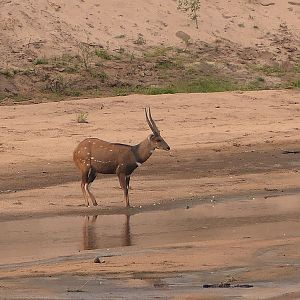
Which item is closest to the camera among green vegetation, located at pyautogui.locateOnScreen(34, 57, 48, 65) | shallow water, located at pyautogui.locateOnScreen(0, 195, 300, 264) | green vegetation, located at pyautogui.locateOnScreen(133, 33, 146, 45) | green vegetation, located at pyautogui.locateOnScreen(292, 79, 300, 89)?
shallow water, located at pyautogui.locateOnScreen(0, 195, 300, 264)

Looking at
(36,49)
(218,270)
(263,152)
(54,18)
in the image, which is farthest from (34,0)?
(218,270)

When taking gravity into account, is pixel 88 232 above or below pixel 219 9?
below

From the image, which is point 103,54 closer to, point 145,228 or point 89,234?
point 145,228

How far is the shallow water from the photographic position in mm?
12992

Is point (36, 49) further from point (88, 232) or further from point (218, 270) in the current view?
point (218, 270)

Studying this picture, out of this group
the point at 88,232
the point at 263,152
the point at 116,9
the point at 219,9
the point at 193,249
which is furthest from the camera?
the point at 219,9

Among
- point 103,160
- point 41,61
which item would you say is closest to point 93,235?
point 103,160

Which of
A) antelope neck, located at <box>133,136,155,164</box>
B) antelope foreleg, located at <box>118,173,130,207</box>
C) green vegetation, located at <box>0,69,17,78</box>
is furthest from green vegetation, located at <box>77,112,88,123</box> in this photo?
antelope foreleg, located at <box>118,173,130,207</box>

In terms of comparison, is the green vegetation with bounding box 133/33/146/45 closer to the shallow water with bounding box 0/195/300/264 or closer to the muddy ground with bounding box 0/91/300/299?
the muddy ground with bounding box 0/91/300/299

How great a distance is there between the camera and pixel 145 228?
14.1m

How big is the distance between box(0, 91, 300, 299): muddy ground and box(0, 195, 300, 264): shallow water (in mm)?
24

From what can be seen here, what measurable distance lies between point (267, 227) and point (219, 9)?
58.4 feet

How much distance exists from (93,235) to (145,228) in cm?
76

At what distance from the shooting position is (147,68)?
86.0 feet
